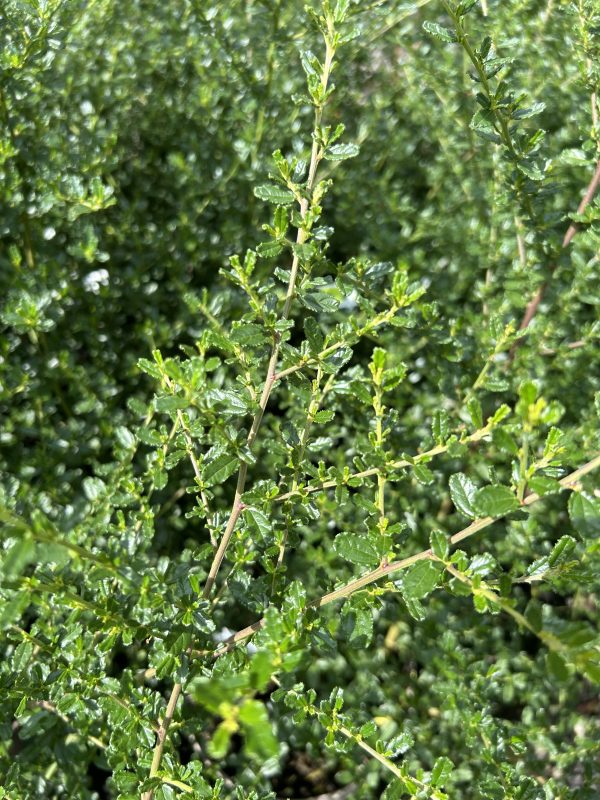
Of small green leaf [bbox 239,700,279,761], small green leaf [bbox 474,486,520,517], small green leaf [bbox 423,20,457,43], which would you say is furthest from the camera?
small green leaf [bbox 423,20,457,43]

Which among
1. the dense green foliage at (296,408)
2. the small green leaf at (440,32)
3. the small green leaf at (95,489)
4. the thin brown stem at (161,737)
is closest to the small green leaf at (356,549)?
the dense green foliage at (296,408)

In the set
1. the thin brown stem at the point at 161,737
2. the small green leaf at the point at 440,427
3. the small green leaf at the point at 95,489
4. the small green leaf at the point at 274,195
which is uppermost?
the small green leaf at the point at 274,195

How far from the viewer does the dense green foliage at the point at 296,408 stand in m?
1.20

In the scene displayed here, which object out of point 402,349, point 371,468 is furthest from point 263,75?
point 371,468

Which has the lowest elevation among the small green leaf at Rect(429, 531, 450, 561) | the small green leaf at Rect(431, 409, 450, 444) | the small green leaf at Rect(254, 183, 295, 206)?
the small green leaf at Rect(429, 531, 450, 561)

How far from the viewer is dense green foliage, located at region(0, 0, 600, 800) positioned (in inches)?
47.1

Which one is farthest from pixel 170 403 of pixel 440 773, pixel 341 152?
pixel 440 773

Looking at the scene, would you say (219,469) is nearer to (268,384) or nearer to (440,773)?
(268,384)

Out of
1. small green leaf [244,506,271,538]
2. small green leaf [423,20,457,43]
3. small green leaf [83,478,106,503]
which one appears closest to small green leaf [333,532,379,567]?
small green leaf [244,506,271,538]

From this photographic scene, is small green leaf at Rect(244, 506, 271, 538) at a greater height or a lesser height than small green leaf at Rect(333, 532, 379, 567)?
greater

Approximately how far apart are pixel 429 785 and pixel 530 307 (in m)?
1.26

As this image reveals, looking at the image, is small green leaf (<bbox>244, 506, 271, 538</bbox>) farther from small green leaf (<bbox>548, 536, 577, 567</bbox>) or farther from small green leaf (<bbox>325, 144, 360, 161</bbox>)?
small green leaf (<bbox>325, 144, 360, 161</bbox>)

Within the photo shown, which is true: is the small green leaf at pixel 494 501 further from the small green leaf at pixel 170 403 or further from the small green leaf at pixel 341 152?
the small green leaf at pixel 341 152

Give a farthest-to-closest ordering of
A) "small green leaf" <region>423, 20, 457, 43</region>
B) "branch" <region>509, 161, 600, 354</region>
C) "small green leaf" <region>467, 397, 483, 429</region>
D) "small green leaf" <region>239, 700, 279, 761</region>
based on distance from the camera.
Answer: "branch" <region>509, 161, 600, 354</region> < "small green leaf" <region>423, 20, 457, 43</region> < "small green leaf" <region>467, 397, 483, 429</region> < "small green leaf" <region>239, 700, 279, 761</region>
